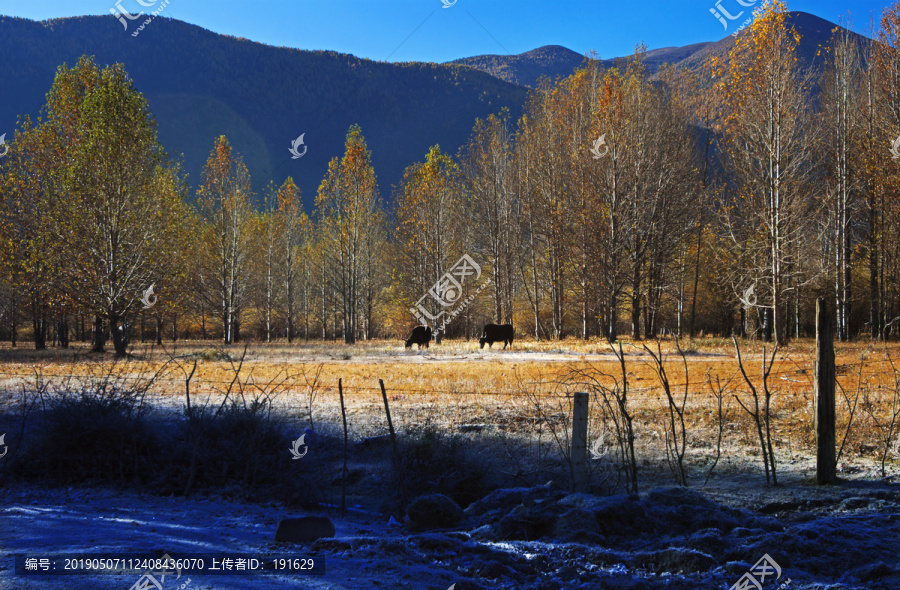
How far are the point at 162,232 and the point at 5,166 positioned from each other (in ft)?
→ 32.2

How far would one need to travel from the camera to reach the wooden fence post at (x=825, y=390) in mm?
5684

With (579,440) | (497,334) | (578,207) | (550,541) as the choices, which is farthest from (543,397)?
(578,207)

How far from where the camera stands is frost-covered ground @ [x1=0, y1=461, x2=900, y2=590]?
384 cm

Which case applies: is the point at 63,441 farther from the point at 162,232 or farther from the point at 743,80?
the point at 743,80

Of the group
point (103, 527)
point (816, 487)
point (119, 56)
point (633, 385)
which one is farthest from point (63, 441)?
point (119, 56)

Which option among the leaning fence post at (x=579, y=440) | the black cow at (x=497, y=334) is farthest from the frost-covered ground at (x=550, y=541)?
the black cow at (x=497, y=334)

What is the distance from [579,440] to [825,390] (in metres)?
2.67

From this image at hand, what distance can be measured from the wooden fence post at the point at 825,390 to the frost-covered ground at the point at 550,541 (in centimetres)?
36

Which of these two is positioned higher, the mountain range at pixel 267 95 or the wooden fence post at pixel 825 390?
the mountain range at pixel 267 95

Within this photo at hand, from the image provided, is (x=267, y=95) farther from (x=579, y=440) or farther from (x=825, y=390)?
(x=825, y=390)

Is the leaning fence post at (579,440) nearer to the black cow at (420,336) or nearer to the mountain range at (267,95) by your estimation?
the black cow at (420,336)

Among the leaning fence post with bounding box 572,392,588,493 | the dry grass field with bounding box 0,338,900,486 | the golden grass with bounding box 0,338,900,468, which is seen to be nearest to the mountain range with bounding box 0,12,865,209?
the golden grass with bounding box 0,338,900,468

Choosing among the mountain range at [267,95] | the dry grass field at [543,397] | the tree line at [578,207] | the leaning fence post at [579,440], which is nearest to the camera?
the leaning fence post at [579,440]

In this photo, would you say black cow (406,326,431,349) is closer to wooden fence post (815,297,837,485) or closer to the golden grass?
the golden grass
